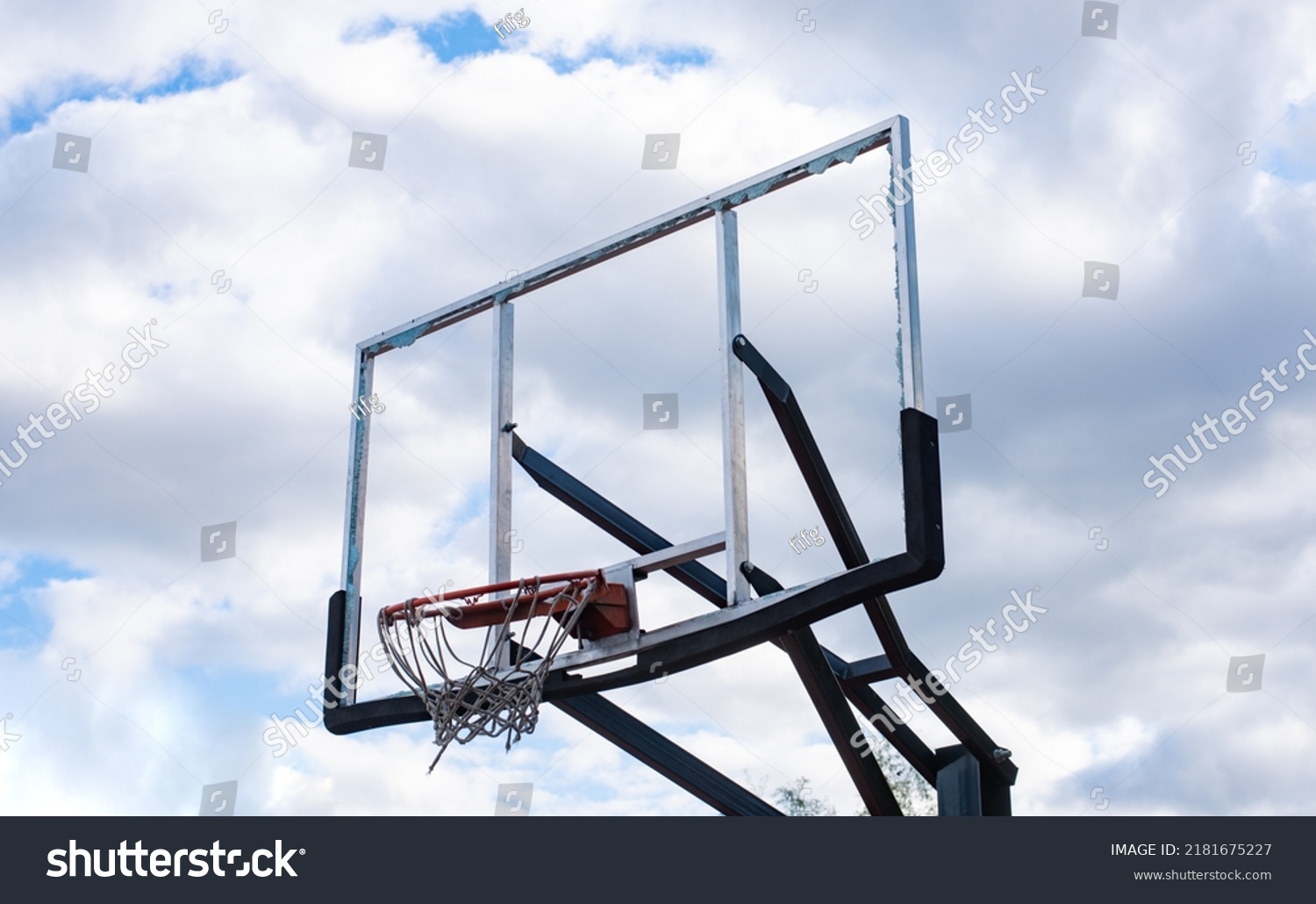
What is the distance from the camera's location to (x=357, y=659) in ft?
23.1

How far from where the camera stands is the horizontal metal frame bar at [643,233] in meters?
6.03

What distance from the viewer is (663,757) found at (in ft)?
21.9

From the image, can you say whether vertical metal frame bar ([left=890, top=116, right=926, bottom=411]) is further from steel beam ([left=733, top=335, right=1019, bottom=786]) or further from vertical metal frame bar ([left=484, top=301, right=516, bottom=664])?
vertical metal frame bar ([left=484, top=301, right=516, bottom=664])

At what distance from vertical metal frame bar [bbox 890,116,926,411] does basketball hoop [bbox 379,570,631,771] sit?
1.49m

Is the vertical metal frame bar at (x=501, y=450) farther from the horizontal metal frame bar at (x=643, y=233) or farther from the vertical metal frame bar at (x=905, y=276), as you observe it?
the vertical metal frame bar at (x=905, y=276)

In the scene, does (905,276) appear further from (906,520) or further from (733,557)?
(733,557)

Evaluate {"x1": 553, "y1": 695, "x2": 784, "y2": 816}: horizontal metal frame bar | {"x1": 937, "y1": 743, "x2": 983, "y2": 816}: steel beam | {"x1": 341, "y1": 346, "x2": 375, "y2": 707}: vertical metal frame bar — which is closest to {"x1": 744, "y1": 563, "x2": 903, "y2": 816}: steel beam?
{"x1": 553, "y1": 695, "x2": 784, "y2": 816}: horizontal metal frame bar

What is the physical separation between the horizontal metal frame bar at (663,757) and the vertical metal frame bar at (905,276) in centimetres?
202

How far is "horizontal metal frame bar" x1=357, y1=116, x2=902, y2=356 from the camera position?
6.03m

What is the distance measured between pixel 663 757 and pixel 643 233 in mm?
2346

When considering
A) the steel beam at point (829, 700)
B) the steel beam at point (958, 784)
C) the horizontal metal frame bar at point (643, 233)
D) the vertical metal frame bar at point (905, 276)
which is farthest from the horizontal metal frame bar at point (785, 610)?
the steel beam at point (958, 784)
